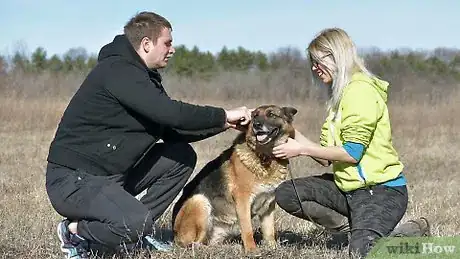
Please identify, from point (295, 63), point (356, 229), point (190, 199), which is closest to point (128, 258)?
point (190, 199)

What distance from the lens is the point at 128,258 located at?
4707 millimetres

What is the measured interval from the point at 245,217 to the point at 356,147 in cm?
125

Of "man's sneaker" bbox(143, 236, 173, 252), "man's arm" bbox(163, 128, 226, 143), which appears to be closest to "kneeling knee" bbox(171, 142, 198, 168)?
"man's arm" bbox(163, 128, 226, 143)

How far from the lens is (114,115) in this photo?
4504 millimetres

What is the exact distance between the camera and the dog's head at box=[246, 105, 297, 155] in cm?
529

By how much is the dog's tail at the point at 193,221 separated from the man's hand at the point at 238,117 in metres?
0.76

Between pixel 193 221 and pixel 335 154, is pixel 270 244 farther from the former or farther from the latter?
pixel 335 154

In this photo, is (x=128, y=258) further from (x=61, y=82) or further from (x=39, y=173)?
(x=61, y=82)

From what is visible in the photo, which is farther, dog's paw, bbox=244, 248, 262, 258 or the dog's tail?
the dog's tail

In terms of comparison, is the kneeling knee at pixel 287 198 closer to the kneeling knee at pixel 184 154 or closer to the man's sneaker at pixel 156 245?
the kneeling knee at pixel 184 154

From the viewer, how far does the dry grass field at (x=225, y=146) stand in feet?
17.1

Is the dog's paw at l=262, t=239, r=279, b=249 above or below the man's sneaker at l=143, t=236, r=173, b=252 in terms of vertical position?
below

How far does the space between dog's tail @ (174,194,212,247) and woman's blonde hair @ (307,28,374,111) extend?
4.76 feet

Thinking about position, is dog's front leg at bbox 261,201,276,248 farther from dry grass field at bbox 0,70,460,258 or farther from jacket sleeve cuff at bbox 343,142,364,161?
jacket sleeve cuff at bbox 343,142,364,161
